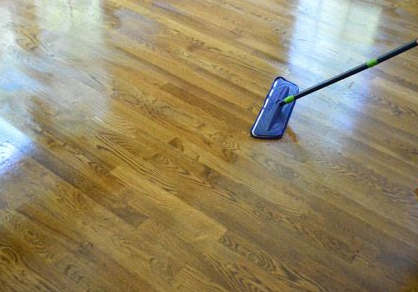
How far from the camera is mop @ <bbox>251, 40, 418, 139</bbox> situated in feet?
6.54

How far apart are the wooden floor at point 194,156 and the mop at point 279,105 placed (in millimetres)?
48

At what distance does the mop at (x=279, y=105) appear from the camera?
1994 millimetres

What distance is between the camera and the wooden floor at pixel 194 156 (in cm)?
150

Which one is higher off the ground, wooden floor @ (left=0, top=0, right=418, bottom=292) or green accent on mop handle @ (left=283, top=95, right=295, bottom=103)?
→ green accent on mop handle @ (left=283, top=95, right=295, bottom=103)

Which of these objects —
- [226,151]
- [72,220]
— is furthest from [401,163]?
[72,220]

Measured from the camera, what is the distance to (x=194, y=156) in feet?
6.19

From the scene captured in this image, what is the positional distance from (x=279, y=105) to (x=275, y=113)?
51mm

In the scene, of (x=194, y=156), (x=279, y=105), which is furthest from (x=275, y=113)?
(x=194, y=156)

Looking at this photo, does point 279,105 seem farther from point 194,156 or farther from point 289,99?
point 194,156

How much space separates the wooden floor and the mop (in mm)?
48

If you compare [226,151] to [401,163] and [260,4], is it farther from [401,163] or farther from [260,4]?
[260,4]

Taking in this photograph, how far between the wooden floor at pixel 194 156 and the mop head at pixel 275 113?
0.04 metres

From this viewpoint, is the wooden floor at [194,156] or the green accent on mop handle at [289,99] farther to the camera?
the green accent on mop handle at [289,99]

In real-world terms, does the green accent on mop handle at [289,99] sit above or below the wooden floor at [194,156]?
above
